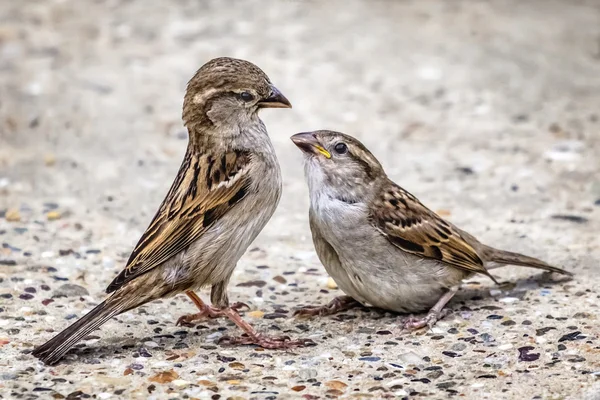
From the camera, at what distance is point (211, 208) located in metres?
5.31

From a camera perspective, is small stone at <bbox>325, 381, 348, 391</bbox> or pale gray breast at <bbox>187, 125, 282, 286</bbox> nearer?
small stone at <bbox>325, 381, 348, 391</bbox>

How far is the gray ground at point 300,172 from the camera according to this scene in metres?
5.17

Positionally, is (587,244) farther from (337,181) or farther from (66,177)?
(66,177)

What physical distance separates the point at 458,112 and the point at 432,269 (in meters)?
3.65

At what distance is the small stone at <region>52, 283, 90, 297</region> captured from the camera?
617cm

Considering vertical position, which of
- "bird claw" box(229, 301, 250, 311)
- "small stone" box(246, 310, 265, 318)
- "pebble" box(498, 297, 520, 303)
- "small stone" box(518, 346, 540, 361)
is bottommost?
"small stone" box(518, 346, 540, 361)

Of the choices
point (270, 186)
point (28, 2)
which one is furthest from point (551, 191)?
point (28, 2)

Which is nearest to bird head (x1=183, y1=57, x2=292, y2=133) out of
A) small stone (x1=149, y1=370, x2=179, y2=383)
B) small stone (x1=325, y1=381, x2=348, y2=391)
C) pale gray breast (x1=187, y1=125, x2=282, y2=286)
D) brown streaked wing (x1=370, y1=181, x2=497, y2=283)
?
pale gray breast (x1=187, y1=125, x2=282, y2=286)

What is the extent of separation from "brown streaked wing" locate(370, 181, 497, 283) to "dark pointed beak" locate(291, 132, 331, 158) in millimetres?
396

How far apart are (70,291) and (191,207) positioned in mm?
1307

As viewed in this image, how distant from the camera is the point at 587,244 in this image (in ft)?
22.4

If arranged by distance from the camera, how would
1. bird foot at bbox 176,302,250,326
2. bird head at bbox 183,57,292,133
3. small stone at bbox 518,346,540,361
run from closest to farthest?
1. small stone at bbox 518,346,540,361
2. bird head at bbox 183,57,292,133
3. bird foot at bbox 176,302,250,326

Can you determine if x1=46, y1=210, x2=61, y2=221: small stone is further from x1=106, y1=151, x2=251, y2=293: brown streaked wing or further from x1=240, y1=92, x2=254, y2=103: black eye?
x1=240, y1=92, x2=254, y2=103: black eye

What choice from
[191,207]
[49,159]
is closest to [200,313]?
[191,207]
